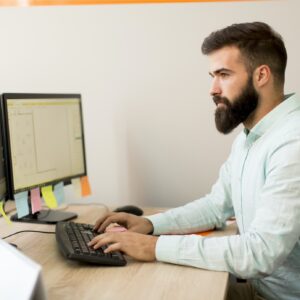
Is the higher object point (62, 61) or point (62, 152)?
point (62, 61)

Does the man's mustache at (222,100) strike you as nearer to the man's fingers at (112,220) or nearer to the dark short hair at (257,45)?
the dark short hair at (257,45)

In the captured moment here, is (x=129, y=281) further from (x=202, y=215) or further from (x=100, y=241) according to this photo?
(x=202, y=215)

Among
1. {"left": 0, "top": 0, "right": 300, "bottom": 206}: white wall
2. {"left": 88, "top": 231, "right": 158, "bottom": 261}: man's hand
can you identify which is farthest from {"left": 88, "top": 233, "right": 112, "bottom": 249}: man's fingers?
{"left": 0, "top": 0, "right": 300, "bottom": 206}: white wall

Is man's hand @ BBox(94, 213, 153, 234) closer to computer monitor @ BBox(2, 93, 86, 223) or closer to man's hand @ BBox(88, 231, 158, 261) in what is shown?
man's hand @ BBox(88, 231, 158, 261)

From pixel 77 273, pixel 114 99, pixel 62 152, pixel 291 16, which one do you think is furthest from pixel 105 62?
pixel 77 273

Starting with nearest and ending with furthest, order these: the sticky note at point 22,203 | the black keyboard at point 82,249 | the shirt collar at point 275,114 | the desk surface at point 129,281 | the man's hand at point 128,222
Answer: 1. the desk surface at point 129,281
2. the black keyboard at point 82,249
3. the shirt collar at point 275,114
4. the man's hand at point 128,222
5. the sticky note at point 22,203

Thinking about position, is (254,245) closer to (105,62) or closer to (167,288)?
(167,288)

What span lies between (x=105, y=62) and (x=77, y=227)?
2.79 ft

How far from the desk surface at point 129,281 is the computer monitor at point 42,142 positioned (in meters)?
0.35

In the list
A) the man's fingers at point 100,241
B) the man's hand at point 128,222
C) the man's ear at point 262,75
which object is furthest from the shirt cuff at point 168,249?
the man's ear at point 262,75

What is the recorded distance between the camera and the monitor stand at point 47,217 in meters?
1.50

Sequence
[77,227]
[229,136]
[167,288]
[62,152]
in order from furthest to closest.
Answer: [229,136] → [62,152] → [77,227] → [167,288]

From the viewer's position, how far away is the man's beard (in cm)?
122

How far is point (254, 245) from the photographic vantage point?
0.97 metres
